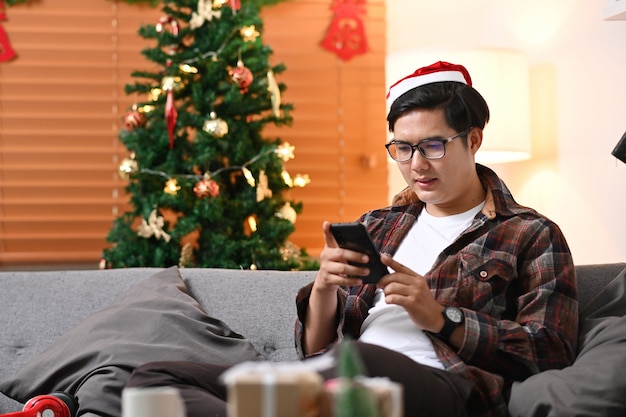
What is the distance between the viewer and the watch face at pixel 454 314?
185 cm

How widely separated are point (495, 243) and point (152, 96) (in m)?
1.89

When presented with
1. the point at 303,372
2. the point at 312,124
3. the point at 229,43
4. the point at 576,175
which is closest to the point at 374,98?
the point at 312,124

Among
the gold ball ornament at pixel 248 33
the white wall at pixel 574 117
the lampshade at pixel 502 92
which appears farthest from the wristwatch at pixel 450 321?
the gold ball ornament at pixel 248 33

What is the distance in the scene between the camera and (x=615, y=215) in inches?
107

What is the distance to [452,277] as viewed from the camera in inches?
79.3

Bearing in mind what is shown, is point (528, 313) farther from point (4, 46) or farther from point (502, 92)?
point (4, 46)

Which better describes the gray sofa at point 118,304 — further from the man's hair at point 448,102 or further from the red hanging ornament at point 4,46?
the red hanging ornament at point 4,46

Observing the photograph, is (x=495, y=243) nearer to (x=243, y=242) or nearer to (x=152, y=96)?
(x=243, y=242)

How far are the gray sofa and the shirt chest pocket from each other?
377mm

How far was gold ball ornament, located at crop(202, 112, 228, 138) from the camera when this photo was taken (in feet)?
11.0

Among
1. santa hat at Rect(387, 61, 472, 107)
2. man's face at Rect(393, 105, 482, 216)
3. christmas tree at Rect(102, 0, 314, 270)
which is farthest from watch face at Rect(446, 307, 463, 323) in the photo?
christmas tree at Rect(102, 0, 314, 270)

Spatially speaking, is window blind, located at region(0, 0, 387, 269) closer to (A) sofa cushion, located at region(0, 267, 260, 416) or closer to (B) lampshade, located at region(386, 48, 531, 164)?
(B) lampshade, located at region(386, 48, 531, 164)

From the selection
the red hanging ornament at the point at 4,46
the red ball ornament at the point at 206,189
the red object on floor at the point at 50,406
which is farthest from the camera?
the red hanging ornament at the point at 4,46

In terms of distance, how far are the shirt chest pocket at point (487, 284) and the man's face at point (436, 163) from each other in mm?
196
